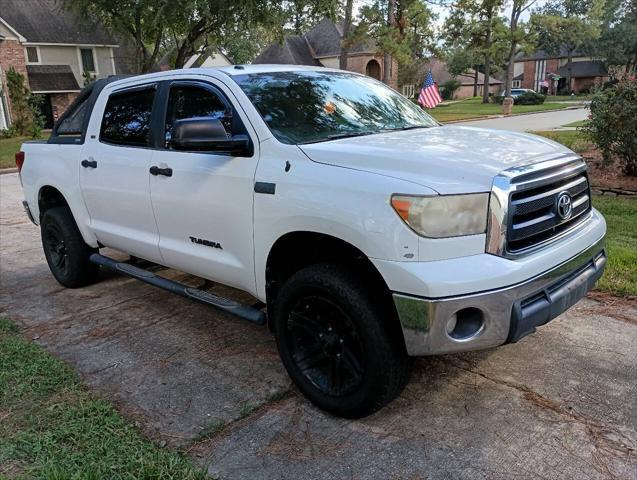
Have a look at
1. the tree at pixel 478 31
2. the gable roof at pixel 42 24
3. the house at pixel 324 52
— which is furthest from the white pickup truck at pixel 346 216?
the house at pixel 324 52

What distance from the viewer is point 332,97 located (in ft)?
12.8

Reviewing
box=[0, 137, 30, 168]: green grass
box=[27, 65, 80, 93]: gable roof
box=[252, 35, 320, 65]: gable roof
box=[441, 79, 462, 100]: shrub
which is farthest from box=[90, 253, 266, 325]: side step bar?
box=[441, 79, 462, 100]: shrub

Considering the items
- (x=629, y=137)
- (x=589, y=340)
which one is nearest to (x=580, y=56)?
(x=629, y=137)

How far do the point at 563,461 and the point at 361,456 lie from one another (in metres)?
0.97

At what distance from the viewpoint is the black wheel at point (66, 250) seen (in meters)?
5.34

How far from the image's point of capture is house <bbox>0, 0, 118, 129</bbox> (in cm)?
3140

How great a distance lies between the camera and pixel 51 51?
34.2 m

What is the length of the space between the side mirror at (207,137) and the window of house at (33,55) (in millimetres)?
35600

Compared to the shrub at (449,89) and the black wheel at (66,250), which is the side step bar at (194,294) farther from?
the shrub at (449,89)

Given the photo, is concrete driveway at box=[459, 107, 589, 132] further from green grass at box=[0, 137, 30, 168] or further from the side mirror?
the side mirror

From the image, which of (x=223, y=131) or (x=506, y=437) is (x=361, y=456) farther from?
(x=223, y=131)

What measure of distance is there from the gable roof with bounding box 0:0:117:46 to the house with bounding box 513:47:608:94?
55942 mm

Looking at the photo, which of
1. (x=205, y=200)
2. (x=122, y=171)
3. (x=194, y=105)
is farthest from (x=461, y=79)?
(x=205, y=200)

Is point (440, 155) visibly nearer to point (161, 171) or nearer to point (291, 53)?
point (161, 171)
